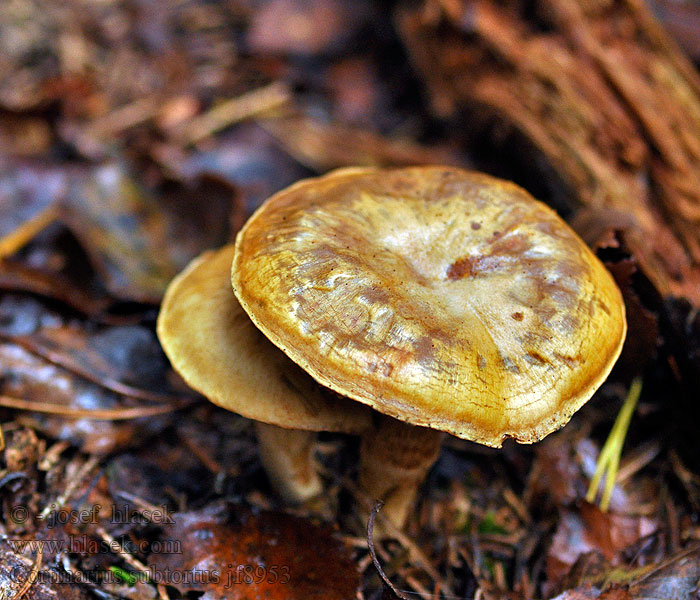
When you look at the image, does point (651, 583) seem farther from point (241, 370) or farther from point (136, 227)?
Answer: point (136, 227)

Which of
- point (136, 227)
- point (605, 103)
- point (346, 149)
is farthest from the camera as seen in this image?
point (346, 149)

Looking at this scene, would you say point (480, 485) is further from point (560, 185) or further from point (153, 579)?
point (560, 185)

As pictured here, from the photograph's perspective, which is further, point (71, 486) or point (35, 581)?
point (71, 486)

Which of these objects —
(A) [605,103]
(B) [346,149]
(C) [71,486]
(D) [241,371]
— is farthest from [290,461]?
(A) [605,103]

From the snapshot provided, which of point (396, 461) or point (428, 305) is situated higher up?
point (428, 305)

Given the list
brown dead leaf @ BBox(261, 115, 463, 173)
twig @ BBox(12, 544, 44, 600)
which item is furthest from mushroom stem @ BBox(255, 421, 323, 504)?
brown dead leaf @ BBox(261, 115, 463, 173)

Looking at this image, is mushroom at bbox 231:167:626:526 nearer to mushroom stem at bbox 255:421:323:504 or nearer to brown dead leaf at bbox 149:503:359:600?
mushroom stem at bbox 255:421:323:504

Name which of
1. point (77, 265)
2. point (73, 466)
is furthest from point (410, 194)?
point (77, 265)
